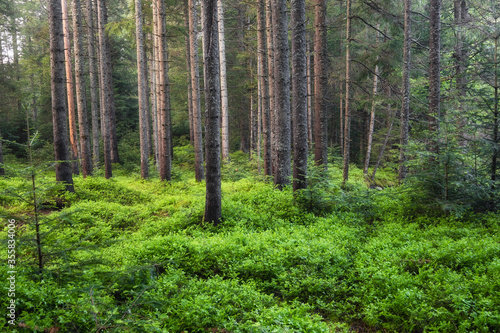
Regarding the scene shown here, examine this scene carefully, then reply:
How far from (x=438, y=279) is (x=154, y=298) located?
14.9ft

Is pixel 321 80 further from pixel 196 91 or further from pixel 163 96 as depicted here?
pixel 163 96

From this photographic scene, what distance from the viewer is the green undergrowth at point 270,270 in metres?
4.14

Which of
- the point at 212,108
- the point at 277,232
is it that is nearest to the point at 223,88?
the point at 212,108

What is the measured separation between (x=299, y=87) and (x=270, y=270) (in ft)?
20.1

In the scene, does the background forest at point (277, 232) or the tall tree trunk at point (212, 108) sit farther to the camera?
the tall tree trunk at point (212, 108)

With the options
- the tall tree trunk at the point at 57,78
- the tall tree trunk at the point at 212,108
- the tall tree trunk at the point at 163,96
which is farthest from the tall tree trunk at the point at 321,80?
the tall tree trunk at the point at 57,78

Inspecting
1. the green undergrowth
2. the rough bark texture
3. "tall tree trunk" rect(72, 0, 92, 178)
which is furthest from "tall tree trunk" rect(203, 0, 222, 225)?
"tall tree trunk" rect(72, 0, 92, 178)

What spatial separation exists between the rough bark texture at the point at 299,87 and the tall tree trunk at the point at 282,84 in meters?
0.54

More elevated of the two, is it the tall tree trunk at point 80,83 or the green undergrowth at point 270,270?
the tall tree trunk at point 80,83

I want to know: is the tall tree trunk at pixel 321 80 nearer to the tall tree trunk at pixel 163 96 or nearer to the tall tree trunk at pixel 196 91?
the tall tree trunk at pixel 196 91

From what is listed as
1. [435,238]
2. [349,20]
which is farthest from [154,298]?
[349,20]

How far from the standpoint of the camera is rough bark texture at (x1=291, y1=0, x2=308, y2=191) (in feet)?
32.4

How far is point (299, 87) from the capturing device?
9.93 meters

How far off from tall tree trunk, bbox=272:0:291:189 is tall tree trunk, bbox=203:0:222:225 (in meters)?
3.28
